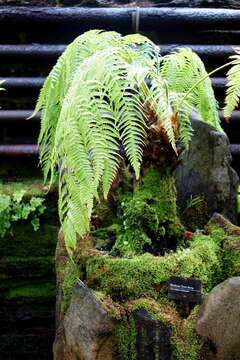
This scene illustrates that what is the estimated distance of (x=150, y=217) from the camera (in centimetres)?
243

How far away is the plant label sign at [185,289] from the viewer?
6.96 ft

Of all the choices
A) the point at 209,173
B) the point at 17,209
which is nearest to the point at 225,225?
the point at 209,173

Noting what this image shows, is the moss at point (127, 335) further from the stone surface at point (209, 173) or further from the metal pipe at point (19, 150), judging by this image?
the metal pipe at point (19, 150)

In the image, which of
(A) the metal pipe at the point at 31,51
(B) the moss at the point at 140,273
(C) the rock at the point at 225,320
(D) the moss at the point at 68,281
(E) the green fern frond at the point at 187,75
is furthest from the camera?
(A) the metal pipe at the point at 31,51

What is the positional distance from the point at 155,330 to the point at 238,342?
0.39 m

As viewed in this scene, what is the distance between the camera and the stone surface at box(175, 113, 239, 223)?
304cm

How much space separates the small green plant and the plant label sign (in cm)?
160

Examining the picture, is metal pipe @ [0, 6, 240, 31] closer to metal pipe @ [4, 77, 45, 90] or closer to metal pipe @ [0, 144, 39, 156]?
metal pipe @ [4, 77, 45, 90]

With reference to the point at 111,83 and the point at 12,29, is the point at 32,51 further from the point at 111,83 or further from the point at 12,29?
the point at 111,83

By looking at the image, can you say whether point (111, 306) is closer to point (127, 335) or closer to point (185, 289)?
point (127, 335)

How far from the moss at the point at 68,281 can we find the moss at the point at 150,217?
10.0 inches

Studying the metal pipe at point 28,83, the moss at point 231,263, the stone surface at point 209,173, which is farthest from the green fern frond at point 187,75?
the metal pipe at point 28,83

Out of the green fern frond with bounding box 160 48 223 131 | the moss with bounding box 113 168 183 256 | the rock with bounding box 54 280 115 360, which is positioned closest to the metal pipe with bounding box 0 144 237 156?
A: the green fern frond with bounding box 160 48 223 131

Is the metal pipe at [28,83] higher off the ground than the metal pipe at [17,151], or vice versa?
the metal pipe at [28,83]
